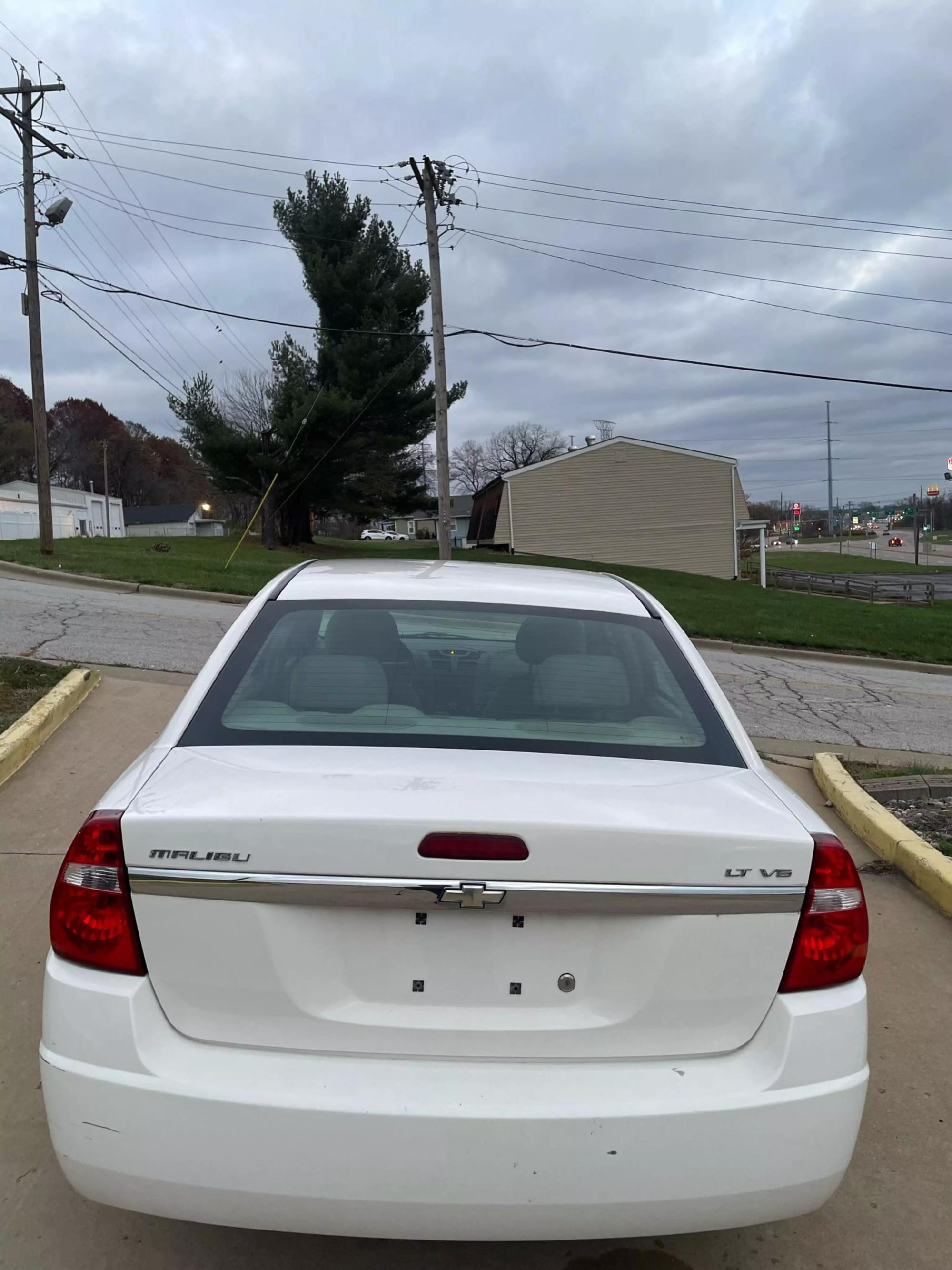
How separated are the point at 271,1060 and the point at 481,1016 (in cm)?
42

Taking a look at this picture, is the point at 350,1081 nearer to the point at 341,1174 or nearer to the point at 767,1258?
the point at 341,1174

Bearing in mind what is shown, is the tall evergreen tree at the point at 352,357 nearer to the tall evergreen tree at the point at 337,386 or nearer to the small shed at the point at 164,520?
the tall evergreen tree at the point at 337,386

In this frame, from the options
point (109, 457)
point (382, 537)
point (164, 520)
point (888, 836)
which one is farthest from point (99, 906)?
point (109, 457)

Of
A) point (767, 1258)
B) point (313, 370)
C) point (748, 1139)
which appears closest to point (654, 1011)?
point (748, 1139)

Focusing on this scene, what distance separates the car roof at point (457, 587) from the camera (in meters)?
3.04

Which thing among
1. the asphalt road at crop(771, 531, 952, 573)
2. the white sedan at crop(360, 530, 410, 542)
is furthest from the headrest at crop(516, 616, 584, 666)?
the asphalt road at crop(771, 531, 952, 573)

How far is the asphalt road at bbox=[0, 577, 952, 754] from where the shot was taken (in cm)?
916

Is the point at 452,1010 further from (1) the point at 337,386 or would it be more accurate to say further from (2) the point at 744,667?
(1) the point at 337,386

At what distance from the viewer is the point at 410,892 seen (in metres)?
1.91

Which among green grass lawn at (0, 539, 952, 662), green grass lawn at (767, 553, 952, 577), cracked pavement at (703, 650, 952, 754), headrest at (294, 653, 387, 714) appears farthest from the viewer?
green grass lawn at (767, 553, 952, 577)

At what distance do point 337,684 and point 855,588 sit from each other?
41811 millimetres

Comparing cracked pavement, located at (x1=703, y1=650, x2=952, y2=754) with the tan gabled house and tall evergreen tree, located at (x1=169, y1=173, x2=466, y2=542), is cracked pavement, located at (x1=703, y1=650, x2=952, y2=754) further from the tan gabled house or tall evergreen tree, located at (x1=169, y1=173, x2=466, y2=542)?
the tan gabled house

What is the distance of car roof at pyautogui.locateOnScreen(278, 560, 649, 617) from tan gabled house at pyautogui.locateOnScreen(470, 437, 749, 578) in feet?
119

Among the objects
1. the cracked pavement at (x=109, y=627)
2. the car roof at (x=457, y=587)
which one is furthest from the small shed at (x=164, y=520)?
the car roof at (x=457, y=587)
